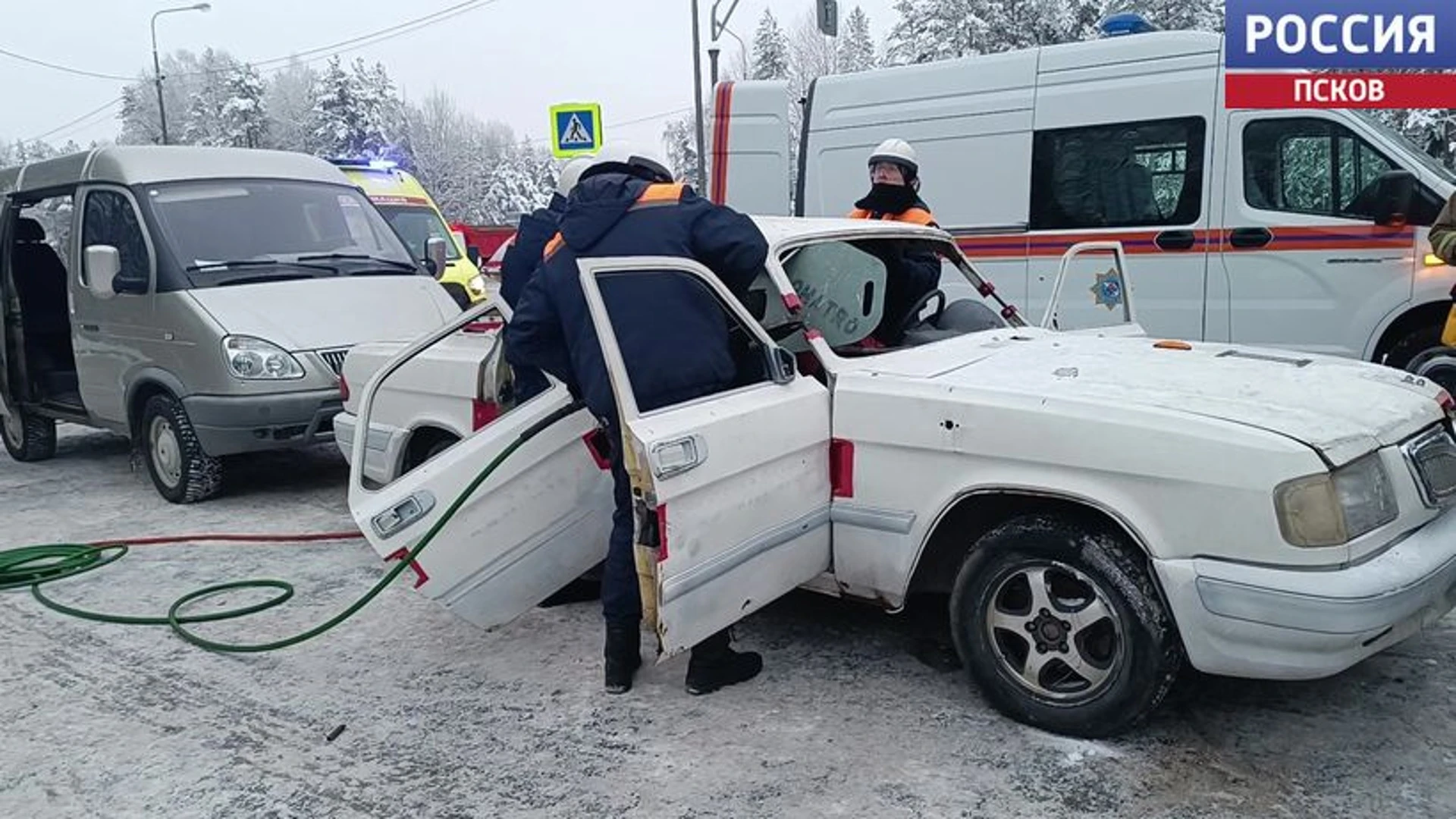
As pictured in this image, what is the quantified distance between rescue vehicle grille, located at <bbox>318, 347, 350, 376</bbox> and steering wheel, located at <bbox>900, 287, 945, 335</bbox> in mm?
3725

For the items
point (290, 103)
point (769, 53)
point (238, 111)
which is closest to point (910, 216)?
point (769, 53)

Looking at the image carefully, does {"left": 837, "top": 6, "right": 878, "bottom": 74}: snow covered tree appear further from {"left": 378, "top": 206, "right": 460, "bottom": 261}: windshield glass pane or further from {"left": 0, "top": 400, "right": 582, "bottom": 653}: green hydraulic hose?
{"left": 0, "top": 400, "right": 582, "bottom": 653}: green hydraulic hose

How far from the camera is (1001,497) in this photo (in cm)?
340

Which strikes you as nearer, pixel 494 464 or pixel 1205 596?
pixel 1205 596

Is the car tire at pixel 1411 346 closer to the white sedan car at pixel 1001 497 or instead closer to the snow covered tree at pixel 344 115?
the white sedan car at pixel 1001 497

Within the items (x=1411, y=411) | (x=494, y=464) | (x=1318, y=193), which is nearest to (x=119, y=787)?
(x=494, y=464)

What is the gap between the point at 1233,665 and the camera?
292 centimetres

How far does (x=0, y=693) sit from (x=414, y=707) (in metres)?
1.59

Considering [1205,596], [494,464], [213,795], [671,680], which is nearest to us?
[1205,596]

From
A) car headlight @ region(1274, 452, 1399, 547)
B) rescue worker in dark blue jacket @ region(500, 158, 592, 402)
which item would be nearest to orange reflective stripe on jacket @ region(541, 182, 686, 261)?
rescue worker in dark blue jacket @ region(500, 158, 592, 402)

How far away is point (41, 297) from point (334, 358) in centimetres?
349

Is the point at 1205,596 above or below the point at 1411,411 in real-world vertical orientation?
below

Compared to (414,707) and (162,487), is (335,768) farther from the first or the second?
(162,487)

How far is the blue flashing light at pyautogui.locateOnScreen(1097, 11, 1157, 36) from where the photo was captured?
7.97 metres
